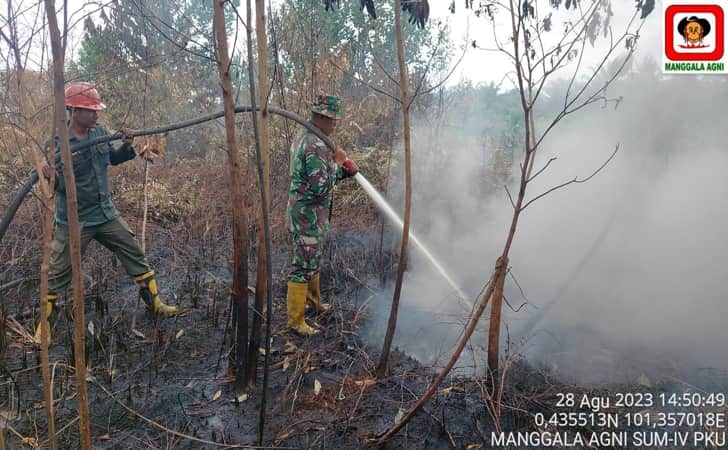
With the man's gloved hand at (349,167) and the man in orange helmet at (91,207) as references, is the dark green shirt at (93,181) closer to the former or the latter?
the man in orange helmet at (91,207)

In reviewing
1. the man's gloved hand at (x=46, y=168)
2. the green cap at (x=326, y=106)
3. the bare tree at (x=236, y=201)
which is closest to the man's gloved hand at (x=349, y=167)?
the green cap at (x=326, y=106)

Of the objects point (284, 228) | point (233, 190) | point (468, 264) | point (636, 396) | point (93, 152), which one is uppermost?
point (93, 152)

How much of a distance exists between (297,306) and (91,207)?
2.04 m

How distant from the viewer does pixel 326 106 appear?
3.71 meters

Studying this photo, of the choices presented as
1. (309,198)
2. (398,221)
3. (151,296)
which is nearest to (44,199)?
(309,198)

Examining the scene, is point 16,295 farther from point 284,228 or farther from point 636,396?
point 636,396

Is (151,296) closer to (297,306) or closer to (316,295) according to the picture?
(297,306)

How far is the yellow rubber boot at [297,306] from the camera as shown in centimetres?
388

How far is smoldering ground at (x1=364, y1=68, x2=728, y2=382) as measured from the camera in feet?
12.7

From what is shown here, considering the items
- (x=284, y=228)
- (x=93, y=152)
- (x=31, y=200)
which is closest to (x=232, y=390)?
(x=93, y=152)

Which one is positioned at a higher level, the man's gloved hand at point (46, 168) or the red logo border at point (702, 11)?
the red logo border at point (702, 11)

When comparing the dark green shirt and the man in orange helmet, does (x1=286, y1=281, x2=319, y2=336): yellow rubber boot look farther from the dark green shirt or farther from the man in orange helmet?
the dark green shirt

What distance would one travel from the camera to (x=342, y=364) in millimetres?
3434

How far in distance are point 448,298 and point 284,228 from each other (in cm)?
286
